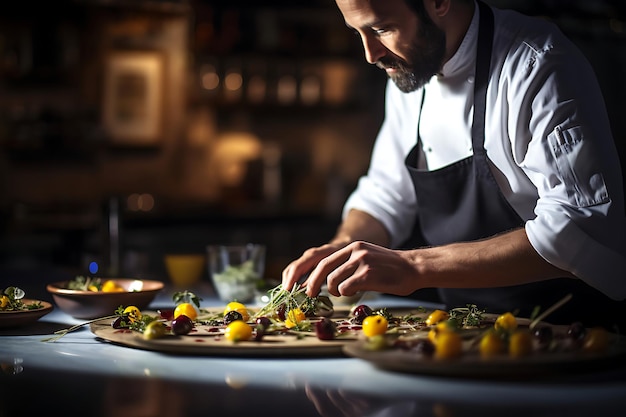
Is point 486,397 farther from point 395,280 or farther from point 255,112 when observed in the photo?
point 255,112

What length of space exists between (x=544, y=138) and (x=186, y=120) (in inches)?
191

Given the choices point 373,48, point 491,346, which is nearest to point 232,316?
point 491,346

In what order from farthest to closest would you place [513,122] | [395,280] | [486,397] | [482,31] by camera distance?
[482,31]
[513,122]
[395,280]
[486,397]

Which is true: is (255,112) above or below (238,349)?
above

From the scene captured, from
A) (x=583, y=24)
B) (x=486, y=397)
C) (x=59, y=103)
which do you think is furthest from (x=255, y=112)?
(x=486, y=397)

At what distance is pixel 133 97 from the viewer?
21.3 feet

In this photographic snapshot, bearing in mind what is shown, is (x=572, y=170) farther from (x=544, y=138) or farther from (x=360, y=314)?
(x=360, y=314)

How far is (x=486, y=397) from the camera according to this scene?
1.26m

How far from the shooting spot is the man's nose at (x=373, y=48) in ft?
6.97

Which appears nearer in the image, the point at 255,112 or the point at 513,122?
the point at 513,122

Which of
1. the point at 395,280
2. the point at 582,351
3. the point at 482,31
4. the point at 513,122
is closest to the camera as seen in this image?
the point at 582,351

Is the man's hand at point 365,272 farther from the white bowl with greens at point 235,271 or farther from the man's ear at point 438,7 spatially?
the man's ear at point 438,7

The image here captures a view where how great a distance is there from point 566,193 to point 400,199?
30.4 inches

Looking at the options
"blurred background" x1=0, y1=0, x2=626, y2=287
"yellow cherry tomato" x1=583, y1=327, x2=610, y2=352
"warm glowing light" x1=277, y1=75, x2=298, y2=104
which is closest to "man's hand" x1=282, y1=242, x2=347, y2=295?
"yellow cherry tomato" x1=583, y1=327, x2=610, y2=352
